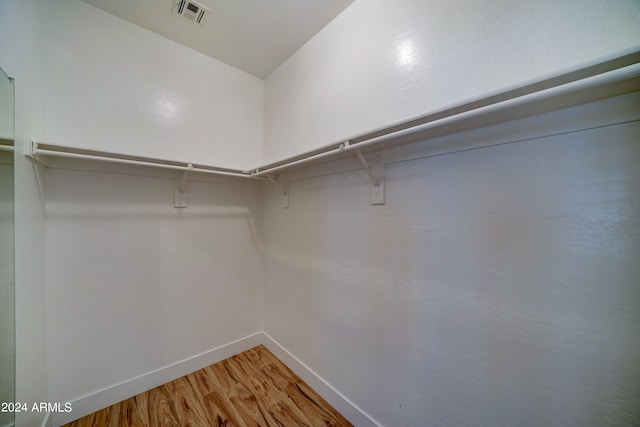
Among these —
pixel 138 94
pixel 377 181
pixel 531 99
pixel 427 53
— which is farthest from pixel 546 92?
pixel 138 94

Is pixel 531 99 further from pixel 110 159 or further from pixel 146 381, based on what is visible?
pixel 146 381

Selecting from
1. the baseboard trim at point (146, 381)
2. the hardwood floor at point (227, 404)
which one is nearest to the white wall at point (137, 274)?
the baseboard trim at point (146, 381)

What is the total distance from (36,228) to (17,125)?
52 cm

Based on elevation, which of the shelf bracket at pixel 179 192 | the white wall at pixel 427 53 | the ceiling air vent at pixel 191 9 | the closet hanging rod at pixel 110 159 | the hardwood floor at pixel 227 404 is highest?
the ceiling air vent at pixel 191 9

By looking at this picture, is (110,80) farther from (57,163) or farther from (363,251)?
(363,251)

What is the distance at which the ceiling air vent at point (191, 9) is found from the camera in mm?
1384

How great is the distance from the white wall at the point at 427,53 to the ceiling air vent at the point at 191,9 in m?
0.68

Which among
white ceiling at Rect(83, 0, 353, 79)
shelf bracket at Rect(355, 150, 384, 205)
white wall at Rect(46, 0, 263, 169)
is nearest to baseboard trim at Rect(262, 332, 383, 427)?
shelf bracket at Rect(355, 150, 384, 205)

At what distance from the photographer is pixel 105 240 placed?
57.8 inches

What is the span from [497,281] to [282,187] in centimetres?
153

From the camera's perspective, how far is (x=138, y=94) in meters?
1.57

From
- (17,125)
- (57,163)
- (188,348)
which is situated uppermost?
(17,125)

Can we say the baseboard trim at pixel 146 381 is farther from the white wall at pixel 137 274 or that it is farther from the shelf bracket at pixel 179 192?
the shelf bracket at pixel 179 192

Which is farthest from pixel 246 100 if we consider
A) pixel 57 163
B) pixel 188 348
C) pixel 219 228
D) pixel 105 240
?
pixel 188 348
